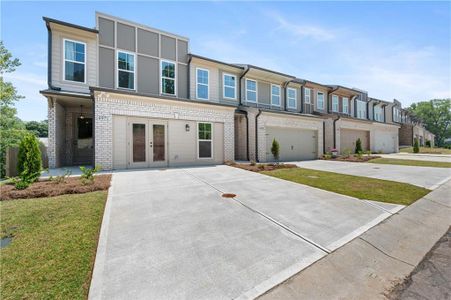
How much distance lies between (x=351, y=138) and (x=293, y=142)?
8.93 meters

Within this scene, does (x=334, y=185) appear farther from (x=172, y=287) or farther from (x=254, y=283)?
(x=172, y=287)

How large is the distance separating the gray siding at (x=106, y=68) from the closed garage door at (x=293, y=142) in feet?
34.6

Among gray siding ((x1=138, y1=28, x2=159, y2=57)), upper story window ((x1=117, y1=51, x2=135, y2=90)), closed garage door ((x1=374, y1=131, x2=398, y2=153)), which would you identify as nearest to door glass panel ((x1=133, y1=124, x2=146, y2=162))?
upper story window ((x1=117, y1=51, x2=135, y2=90))

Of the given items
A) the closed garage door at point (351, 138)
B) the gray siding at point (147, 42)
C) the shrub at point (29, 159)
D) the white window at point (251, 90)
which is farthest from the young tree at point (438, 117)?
the shrub at point (29, 159)

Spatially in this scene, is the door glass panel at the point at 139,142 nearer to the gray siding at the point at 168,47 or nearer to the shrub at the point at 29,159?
the shrub at the point at 29,159

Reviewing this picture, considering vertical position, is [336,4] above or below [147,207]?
above

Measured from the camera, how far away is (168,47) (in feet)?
44.4

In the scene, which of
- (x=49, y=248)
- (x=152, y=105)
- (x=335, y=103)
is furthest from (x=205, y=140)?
(x=335, y=103)

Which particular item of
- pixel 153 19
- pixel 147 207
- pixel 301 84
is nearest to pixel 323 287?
pixel 147 207

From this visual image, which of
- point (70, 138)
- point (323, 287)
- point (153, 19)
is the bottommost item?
point (323, 287)

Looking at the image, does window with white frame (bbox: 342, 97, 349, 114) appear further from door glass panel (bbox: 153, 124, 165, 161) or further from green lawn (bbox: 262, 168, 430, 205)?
door glass panel (bbox: 153, 124, 165, 161)

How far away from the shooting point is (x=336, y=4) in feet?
26.7

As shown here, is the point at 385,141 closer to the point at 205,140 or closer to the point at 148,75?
the point at 205,140

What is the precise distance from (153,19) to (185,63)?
10.2ft
